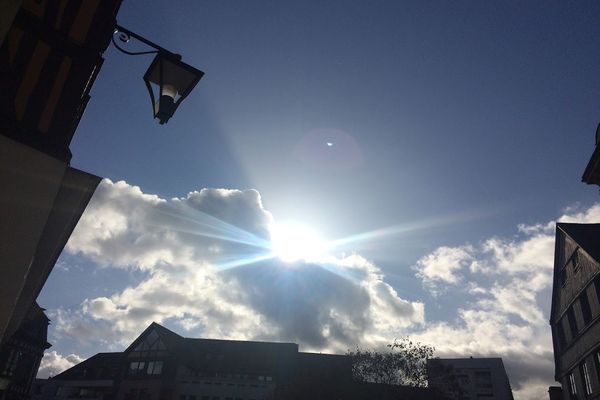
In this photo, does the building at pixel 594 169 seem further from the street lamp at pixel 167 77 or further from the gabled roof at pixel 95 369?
the gabled roof at pixel 95 369

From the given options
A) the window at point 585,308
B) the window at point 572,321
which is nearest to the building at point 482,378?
the window at point 572,321

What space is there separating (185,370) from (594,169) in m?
41.9

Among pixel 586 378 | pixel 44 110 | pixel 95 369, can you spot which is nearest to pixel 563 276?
pixel 586 378

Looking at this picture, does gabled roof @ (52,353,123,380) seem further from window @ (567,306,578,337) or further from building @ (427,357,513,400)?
window @ (567,306,578,337)

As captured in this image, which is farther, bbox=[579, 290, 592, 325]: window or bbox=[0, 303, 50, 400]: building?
bbox=[0, 303, 50, 400]: building

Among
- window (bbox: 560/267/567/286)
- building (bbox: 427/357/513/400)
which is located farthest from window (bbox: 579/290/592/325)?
building (bbox: 427/357/513/400)

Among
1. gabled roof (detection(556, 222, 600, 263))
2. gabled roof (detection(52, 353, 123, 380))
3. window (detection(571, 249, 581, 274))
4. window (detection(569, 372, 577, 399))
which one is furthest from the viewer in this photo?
gabled roof (detection(52, 353, 123, 380))

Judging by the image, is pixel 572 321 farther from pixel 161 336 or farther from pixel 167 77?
pixel 161 336

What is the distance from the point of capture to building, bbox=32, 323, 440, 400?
139ft

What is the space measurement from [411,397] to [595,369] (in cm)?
1454

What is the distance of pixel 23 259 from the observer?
11.7ft

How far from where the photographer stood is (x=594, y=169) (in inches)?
526

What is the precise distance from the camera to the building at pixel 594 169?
43.1 ft

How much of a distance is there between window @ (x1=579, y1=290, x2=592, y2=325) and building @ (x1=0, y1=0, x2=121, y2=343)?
2028 cm
